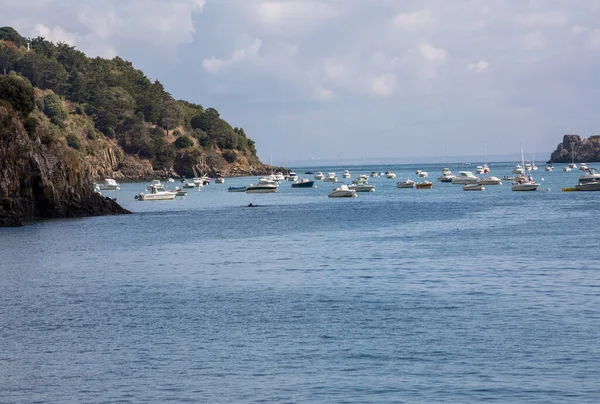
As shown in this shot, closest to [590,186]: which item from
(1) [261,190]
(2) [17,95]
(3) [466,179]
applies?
(3) [466,179]

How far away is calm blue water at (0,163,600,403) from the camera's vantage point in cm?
2234

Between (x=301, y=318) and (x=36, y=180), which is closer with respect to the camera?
(x=301, y=318)

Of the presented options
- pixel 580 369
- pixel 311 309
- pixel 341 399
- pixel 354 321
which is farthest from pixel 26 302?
pixel 580 369

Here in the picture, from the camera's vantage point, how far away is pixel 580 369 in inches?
916

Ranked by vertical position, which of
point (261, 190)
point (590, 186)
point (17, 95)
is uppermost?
point (17, 95)

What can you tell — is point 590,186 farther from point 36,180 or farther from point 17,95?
point 36,180

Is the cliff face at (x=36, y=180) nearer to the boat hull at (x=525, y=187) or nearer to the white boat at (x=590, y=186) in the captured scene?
the boat hull at (x=525, y=187)

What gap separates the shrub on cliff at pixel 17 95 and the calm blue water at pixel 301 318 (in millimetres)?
26818

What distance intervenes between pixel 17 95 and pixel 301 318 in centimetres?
6720

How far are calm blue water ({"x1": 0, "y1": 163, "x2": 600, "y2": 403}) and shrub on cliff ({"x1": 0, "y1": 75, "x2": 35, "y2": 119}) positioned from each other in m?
26.8

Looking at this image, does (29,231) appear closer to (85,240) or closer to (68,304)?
(85,240)

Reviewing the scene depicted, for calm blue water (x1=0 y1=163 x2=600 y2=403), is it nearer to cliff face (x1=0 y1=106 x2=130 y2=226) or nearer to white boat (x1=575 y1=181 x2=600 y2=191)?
cliff face (x1=0 y1=106 x2=130 y2=226)

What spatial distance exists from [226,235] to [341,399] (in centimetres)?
4931

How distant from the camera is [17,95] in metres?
90.2
